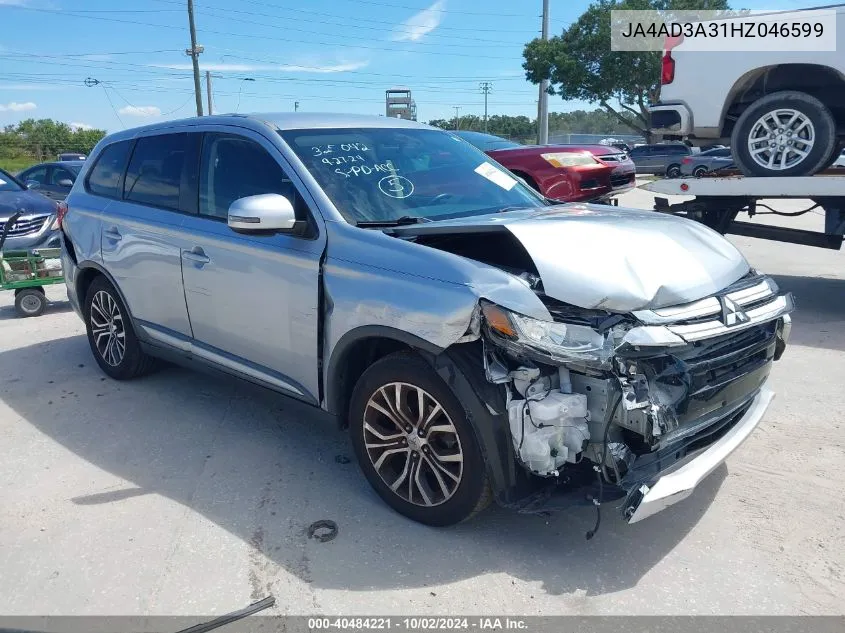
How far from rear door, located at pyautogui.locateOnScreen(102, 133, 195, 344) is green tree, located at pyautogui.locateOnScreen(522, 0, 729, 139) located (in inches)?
1533

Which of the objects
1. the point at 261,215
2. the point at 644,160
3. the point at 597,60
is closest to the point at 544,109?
the point at 644,160

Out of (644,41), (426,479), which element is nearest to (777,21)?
(426,479)

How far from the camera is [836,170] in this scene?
7602 millimetres

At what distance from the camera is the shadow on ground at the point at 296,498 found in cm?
298

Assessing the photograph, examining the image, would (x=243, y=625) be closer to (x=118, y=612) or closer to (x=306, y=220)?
(x=118, y=612)

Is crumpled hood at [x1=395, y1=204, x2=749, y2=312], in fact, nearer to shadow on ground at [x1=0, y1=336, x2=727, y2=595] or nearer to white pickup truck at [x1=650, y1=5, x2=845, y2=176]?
shadow on ground at [x1=0, y1=336, x2=727, y2=595]

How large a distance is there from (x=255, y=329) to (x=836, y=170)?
266 inches

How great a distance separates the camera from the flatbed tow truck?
6.62 meters

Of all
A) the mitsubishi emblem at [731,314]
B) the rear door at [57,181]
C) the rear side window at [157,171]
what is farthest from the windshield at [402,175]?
the rear door at [57,181]

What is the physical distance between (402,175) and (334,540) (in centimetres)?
197

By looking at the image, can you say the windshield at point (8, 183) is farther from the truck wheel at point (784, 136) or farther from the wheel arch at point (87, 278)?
the truck wheel at point (784, 136)

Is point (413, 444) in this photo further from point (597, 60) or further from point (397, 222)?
point (597, 60)

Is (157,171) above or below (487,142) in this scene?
below

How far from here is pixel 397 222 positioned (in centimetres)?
356
